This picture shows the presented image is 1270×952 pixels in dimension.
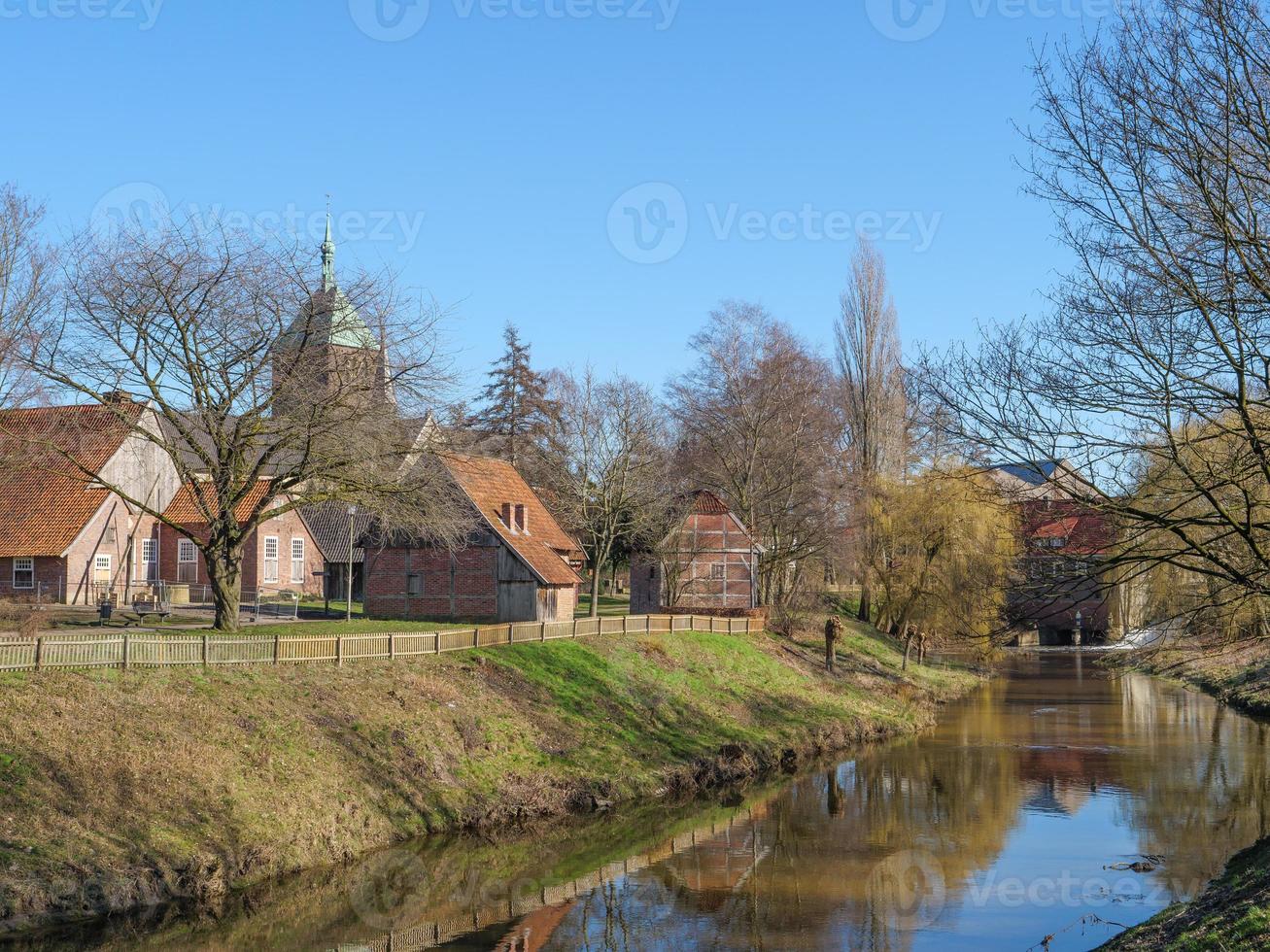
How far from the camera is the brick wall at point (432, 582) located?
40.0 metres

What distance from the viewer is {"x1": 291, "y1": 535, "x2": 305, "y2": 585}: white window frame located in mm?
51906

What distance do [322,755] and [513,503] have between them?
19.7m

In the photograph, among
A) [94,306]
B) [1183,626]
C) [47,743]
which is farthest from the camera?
[94,306]

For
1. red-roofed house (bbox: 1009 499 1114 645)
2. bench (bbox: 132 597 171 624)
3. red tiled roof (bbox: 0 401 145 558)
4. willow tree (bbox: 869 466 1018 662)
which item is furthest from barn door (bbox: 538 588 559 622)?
red-roofed house (bbox: 1009 499 1114 645)

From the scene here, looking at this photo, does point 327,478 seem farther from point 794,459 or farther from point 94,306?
point 794,459

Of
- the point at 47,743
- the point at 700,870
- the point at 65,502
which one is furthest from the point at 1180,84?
the point at 65,502

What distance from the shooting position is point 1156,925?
46.4 ft

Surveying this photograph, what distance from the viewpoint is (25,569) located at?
39.7m

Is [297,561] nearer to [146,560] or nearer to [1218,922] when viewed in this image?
[146,560]

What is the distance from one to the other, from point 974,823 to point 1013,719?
16462mm

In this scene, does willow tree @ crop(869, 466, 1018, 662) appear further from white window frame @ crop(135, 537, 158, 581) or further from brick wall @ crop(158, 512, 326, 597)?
white window frame @ crop(135, 537, 158, 581)

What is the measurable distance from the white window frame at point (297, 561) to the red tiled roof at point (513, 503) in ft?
43.8

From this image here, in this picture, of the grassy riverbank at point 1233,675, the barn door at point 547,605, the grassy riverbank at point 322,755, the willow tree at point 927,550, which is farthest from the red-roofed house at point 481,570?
the grassy riverbank at point 1233,675

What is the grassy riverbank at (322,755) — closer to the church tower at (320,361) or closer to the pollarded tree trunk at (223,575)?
the pollarded tree trunk at (223,575)
